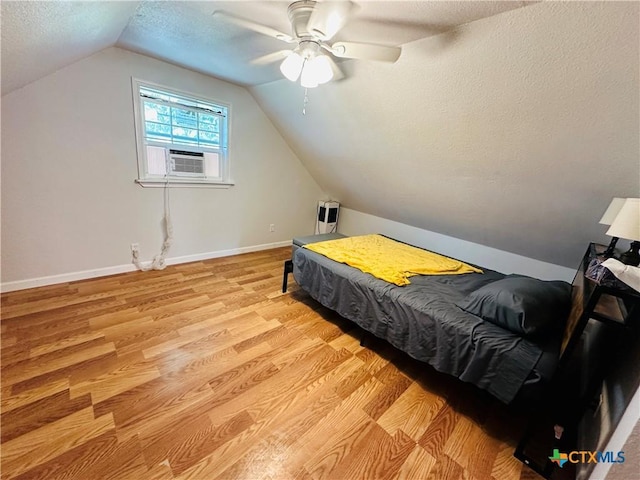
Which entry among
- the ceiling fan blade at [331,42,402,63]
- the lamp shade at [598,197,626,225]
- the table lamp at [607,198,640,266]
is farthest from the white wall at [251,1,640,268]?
the table lamp at [607,198,640,266]

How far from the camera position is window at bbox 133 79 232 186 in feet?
8.81

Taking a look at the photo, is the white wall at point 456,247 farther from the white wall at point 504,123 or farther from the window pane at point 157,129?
the window pane at point 157,129

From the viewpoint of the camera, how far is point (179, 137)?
9.66ft

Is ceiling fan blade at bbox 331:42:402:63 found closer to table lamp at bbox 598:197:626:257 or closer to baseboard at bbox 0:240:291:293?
table lamp at bbox 598:197:626:257

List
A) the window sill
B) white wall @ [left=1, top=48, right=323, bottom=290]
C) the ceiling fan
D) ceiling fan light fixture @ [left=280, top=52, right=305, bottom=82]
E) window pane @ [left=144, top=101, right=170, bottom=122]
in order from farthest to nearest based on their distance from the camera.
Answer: the window sill
window pane @ [left=144, top=101, right=170, bottom=122]
white wall @ [left=1, top=48, right=323, bottom=290]
ceiling fan light fixture @ [left=280, top=52, right=305, bottom=82]
the ceiling fan

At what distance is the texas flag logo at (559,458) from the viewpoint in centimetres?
120

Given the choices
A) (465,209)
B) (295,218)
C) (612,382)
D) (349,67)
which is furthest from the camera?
(295,218)

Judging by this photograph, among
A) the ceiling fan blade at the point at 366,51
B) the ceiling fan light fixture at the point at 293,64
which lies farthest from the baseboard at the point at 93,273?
the ceiling fan blade at the point at 366,51

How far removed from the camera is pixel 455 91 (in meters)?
1.77

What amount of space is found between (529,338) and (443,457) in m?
0.78

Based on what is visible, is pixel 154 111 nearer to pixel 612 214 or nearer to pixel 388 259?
pixel 388 259

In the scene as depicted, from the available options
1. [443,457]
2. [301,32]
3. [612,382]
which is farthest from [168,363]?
[612,382]

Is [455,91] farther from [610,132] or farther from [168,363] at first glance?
[168,363]

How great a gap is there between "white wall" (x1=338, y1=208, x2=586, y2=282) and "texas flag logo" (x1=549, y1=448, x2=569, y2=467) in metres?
1.93
